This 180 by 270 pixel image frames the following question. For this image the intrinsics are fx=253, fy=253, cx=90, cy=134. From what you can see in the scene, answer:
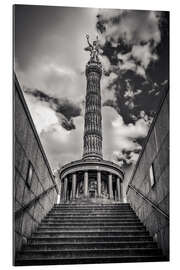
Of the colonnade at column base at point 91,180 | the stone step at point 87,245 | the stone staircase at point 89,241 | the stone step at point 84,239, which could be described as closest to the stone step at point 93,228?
the stone staircase at point 89,241

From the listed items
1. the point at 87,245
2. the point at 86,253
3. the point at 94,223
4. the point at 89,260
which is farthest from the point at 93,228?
the point at 89,260

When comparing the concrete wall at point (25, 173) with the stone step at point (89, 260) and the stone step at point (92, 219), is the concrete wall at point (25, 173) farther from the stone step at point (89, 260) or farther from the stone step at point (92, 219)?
the stone step at point (92, 219)

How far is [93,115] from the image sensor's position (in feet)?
83.0

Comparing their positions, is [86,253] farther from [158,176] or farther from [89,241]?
[158,176]

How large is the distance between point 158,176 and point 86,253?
2292 mm

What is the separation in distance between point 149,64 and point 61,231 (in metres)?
5.19

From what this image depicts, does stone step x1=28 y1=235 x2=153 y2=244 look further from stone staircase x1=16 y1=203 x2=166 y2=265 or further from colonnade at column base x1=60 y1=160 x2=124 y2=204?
colonnade at column base x1=60 y1=160 x2=124 y2=204

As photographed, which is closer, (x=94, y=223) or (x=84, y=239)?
(x=84, y=239)

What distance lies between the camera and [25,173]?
5445mm

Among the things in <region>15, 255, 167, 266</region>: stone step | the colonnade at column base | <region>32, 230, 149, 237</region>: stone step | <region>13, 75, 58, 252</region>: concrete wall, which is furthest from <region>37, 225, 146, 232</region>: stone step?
the colonnade at column base

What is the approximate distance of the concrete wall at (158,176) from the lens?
5.38 m

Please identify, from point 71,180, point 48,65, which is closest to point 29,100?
point 48,65

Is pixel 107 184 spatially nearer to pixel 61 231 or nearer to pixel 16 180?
pixel 61 231
